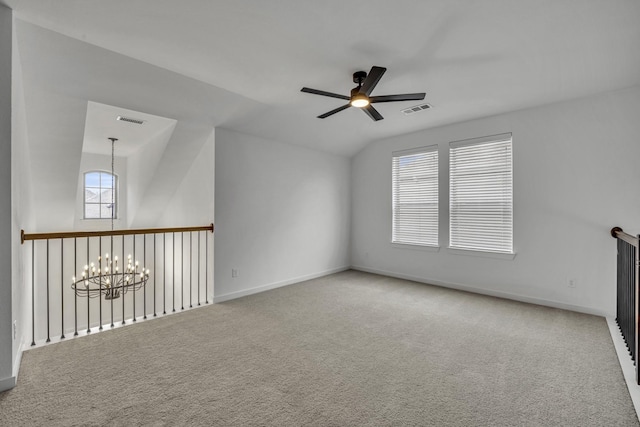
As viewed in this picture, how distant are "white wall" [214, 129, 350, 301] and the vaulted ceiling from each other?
0.70 metres

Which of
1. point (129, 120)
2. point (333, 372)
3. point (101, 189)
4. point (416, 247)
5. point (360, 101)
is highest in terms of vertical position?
point (129, 120)

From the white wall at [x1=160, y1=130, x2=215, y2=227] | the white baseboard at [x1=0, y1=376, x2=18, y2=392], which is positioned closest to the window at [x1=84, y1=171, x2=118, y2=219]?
the white wall at [x1=160, y1=130, x2=215, y2=227]

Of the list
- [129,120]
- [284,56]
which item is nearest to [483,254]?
[284,56]

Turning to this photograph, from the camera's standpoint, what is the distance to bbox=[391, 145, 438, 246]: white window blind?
207 inches

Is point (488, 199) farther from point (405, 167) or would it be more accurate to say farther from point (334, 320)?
point (334, 320)

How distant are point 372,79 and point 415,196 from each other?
10.5 ft

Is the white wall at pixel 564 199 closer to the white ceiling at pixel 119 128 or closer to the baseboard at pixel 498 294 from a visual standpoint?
the baseboard at pixel 498 294

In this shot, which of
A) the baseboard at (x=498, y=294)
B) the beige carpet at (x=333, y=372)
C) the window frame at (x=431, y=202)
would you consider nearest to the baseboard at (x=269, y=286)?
the beige carpet at (x=333, y=372)

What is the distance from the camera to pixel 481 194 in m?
4.68

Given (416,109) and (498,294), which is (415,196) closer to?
(416,109)

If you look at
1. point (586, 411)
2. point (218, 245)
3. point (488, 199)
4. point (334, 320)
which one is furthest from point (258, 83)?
point (586, 411)

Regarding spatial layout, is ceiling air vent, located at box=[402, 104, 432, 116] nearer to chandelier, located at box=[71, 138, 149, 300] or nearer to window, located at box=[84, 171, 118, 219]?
chandelier, located at box=[71, 138, 149, 300]

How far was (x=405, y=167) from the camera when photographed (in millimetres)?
5621

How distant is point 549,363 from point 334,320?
6.70ft
